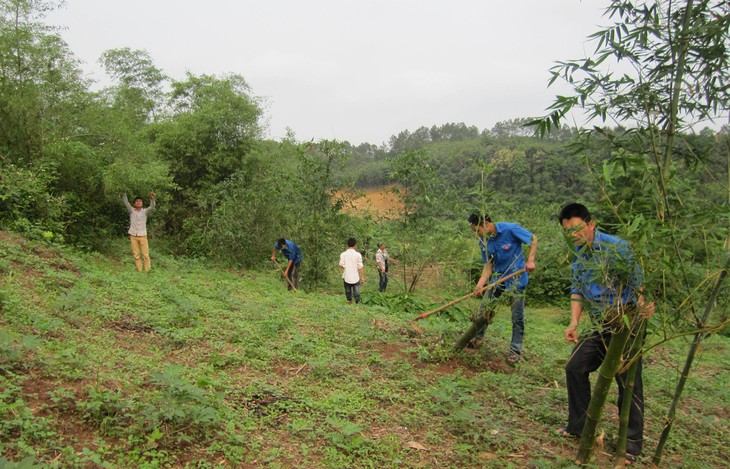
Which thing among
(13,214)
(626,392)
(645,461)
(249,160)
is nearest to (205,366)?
(626,392)

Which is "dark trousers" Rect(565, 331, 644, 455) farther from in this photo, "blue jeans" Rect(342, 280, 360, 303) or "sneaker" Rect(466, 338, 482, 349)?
"blue jeans" Rect(342, 280, 360, 303)

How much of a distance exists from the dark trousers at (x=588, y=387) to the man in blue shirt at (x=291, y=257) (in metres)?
7.35

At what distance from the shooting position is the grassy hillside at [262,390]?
2855 mm

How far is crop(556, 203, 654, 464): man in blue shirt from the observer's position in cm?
272

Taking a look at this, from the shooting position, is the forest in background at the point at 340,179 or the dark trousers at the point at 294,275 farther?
the dark trousers at the point at 294,275

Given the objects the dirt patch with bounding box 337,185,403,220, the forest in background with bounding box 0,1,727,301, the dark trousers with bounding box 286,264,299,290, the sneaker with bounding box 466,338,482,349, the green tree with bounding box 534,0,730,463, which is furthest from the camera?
the dirt patch with bounding box 337,185,403,220

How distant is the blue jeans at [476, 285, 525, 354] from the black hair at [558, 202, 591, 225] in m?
1.12

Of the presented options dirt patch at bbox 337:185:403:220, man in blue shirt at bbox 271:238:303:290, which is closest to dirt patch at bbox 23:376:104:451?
man in blue shirt at bbox 271:238:303:290

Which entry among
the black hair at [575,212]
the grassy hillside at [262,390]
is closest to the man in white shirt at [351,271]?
the grassy hillside at [262,390]

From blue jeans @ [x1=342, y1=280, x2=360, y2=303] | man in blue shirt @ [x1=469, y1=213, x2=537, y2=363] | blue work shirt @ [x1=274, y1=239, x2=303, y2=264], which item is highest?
man in blue shirt @ [x1=469, y1=213, x2=537, y2=363]

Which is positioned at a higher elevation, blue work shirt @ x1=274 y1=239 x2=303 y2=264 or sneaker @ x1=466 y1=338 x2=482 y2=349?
blue work shirt @ x1=274 y1=239 x2=303 y2=264

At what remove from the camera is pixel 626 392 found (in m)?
2.99

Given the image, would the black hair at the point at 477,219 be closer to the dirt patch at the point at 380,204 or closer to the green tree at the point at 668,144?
the green tree at the point at 668,144

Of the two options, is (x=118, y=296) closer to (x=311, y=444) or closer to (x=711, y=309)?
(x=311, y=444)
